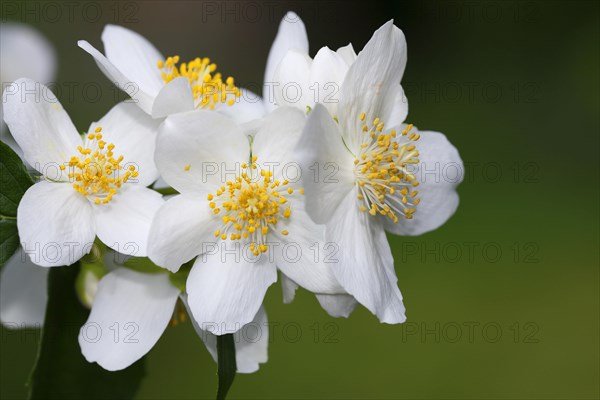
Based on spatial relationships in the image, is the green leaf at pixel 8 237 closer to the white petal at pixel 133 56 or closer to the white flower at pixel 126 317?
the white flower at pixel 126 317

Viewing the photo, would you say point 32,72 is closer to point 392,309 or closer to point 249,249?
point 249,249

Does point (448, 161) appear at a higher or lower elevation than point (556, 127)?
higher

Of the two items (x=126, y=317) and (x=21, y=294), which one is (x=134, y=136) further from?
(x=21, y=294)

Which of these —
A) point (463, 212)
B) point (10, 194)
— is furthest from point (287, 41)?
point (463, 212)

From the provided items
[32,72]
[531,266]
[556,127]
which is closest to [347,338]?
[531,266]

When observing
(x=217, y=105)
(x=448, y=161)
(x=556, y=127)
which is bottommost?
(x=556, y=127)

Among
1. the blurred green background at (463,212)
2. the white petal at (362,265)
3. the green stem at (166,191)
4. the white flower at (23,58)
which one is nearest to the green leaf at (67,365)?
the green stem at (166,191)
